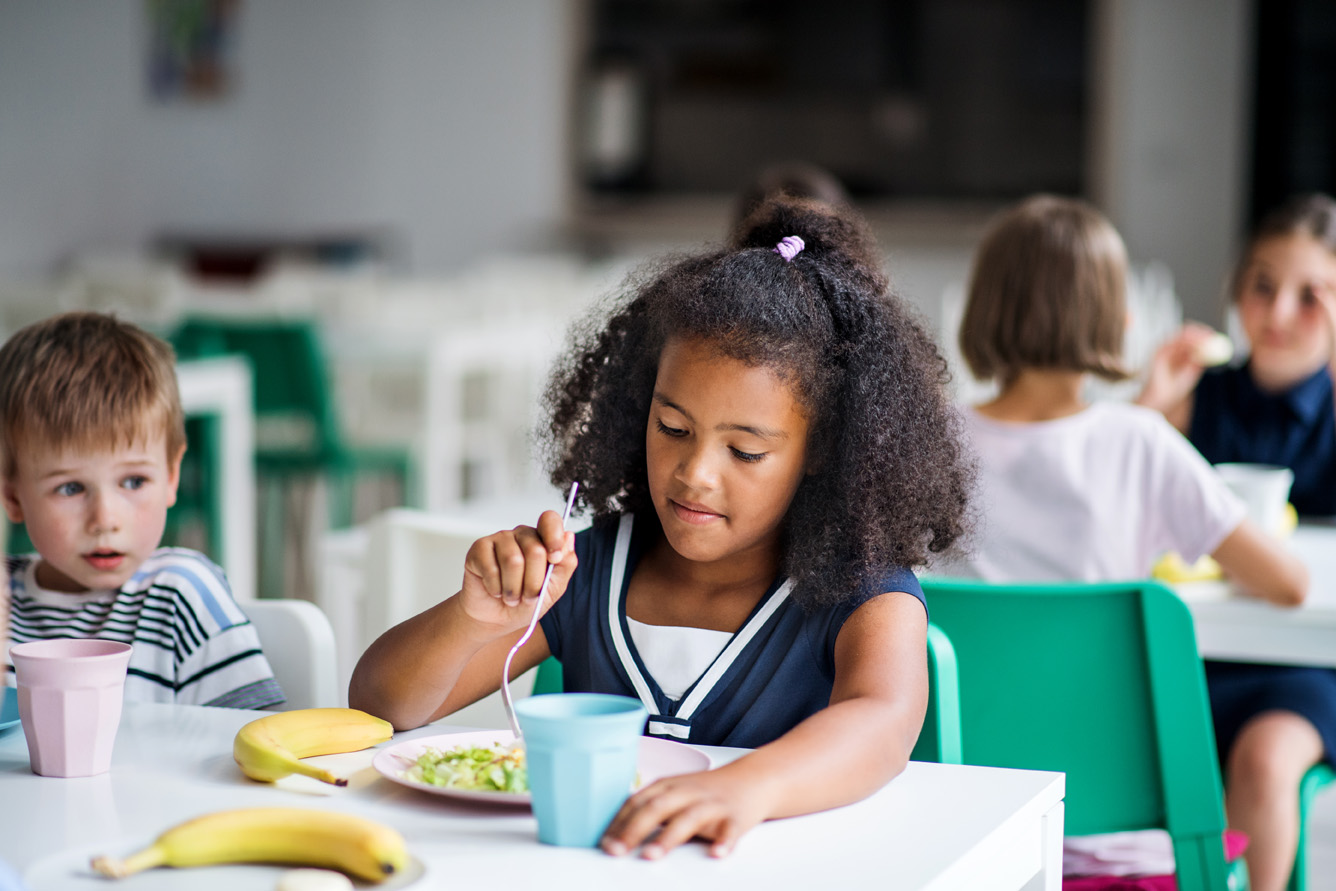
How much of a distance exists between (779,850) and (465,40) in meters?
9.19

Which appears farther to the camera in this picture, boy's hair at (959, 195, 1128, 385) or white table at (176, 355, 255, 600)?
white table at (176, 355, 255, 600)

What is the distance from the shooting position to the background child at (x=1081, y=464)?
175cm

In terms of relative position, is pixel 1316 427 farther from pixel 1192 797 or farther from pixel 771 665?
pixel 771 665

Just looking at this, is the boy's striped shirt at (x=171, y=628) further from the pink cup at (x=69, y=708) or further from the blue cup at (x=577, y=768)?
the blue cup at (x=577, y=768)

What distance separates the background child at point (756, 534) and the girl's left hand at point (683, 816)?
235 millimetres

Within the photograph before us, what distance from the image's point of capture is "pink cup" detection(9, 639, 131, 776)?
94cm

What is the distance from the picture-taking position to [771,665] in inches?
47.1

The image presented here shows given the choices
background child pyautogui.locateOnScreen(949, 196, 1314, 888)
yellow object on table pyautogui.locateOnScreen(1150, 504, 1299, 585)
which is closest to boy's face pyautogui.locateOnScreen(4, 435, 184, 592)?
background child pyautogui.locateOnScreen(949, 196, 1314, 888)

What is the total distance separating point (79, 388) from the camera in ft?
4.52

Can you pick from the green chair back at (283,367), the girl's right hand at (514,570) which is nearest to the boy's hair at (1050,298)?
the girl's right hand at (514,570)

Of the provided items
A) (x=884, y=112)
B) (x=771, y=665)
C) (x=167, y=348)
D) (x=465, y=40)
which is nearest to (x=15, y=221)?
(x=465, y=40)

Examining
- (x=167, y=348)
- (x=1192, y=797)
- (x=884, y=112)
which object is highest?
(x=884, y=112)

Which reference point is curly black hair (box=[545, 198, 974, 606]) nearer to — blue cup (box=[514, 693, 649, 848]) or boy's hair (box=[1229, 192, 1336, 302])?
blue cup (box=[514, 693, 649, 848])

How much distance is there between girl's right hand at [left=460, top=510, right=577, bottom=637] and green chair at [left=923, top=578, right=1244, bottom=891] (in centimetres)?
44
